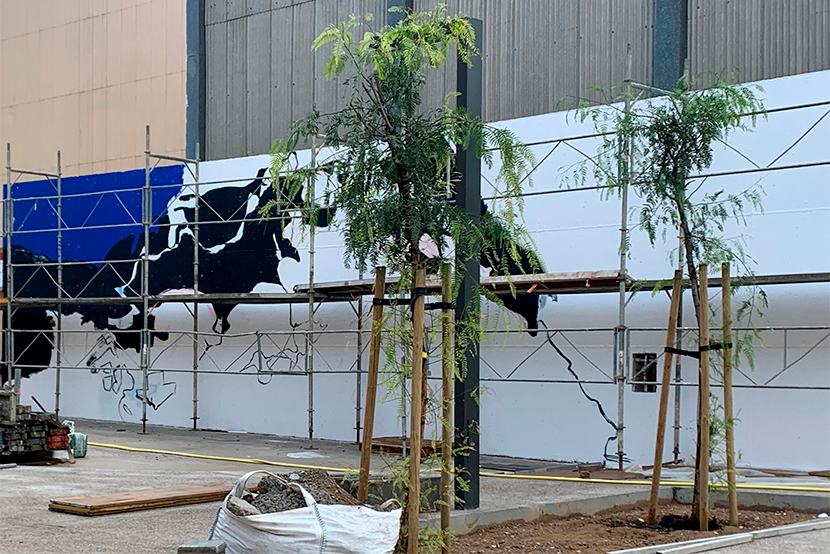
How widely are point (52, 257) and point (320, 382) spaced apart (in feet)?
22.0

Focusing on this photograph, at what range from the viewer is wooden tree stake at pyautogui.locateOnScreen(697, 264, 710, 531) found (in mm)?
7895

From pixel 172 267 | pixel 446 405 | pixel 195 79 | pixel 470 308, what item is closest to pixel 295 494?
pixel 446 405

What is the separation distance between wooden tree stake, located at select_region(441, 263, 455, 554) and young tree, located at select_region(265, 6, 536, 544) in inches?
9.9

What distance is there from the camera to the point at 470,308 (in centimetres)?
801

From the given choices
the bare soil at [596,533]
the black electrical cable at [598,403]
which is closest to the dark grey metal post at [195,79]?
the black electrical cable at [598,403]

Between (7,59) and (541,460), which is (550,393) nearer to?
(541,460)

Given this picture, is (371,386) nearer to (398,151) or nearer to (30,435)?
(398,151)

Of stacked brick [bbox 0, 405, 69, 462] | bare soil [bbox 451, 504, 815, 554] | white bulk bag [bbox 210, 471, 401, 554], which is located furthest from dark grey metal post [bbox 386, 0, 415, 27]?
white bulk bag [bbox 210, 471, 401, 554]

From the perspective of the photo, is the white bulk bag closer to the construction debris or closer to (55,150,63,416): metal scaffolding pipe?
the construction debris

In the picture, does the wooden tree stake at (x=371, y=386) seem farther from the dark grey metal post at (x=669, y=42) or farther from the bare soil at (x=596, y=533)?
the dark grey metal post at (x=669, y=42)

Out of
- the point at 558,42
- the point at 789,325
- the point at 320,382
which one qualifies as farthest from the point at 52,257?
the point at 789,325

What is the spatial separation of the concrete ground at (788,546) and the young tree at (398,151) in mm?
2789

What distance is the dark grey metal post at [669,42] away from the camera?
13227 mm

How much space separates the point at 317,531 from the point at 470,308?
259 cm
